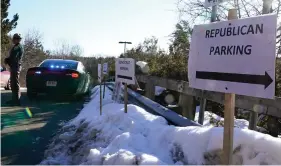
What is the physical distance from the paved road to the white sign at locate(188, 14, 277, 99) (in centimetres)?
267

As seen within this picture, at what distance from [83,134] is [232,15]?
3.41m

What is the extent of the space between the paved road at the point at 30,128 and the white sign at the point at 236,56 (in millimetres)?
2666

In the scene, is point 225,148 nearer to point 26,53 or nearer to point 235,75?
point 235,75

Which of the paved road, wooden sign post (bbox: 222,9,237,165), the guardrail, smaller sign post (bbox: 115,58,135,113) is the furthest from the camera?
smaller sign post (bbox: 115,58,135,113)

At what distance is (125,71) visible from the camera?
6215 millimetres

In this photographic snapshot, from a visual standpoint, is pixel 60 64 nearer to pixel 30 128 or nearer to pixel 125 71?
pixel 30 128

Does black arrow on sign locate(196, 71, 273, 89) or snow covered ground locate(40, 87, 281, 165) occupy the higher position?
black arrow on sign locate(196, 71, 273, 89)

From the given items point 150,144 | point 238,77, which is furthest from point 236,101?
point 238,77

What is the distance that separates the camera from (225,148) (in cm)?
298

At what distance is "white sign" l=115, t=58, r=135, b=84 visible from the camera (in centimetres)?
592

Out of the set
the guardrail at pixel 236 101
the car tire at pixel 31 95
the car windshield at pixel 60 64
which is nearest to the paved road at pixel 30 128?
the car tire at pixel 31 95

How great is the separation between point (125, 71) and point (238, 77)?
3584mm

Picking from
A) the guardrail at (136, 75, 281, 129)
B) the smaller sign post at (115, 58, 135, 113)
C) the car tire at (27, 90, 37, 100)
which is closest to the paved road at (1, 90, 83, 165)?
the car tire at (27, 90, 37, 100)

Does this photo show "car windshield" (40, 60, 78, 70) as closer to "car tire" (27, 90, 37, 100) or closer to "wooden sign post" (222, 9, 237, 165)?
"car tire" (27, 90, 37, 100)
